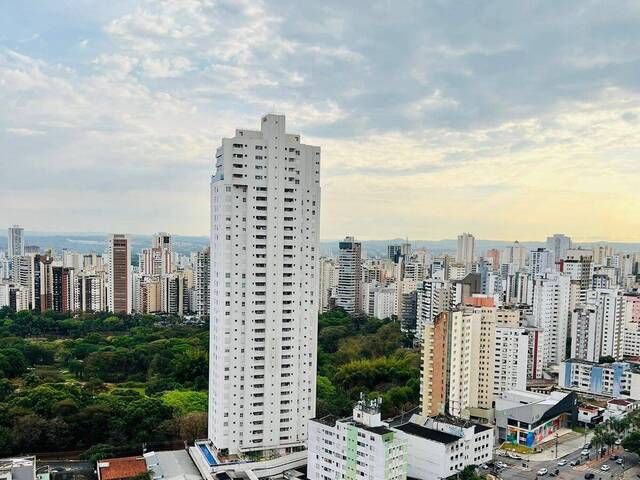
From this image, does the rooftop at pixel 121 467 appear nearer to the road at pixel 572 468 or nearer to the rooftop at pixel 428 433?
the rooftop at pixel 428 433

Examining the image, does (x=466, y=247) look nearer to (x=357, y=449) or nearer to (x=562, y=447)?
(x=562, y=447)

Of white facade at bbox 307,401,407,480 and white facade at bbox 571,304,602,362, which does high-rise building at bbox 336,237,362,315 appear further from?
white facade at bbox 307,401,407,480

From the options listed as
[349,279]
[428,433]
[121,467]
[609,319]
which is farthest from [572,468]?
[349,279]

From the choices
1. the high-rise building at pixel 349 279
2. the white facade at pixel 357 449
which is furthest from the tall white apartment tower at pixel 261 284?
the high-rise building at pixel 349 279

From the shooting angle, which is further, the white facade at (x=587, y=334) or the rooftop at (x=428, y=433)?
the white facade at (x=587, y=334)

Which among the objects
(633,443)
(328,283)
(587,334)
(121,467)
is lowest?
(633,443)

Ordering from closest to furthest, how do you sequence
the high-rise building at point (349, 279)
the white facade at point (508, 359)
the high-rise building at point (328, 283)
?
the white facade at point (508, 359)
the high-rise building at point (349, 279)
the high-rise building at point (328, 283)
